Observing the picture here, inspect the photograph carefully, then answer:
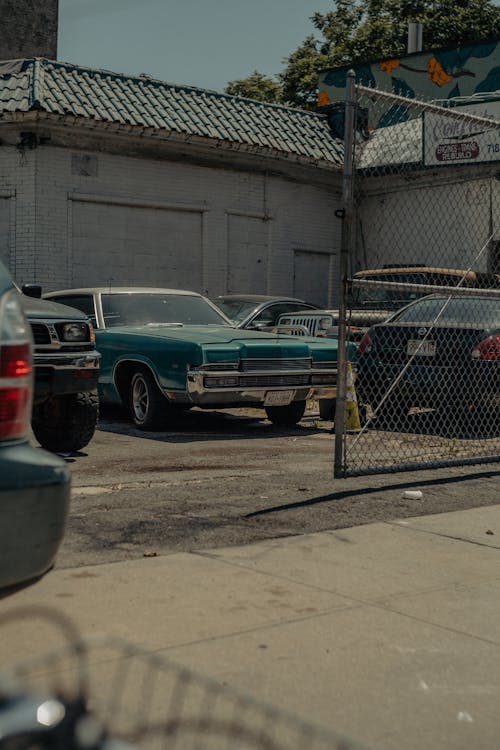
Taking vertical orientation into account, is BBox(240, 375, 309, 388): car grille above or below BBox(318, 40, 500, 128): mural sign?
below

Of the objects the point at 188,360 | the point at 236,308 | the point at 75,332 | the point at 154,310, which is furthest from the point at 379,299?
the point at 75,332

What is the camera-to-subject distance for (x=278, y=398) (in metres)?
10.1

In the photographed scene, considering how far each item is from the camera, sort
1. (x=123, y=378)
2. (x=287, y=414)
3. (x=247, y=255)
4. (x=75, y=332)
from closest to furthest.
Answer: (x=75, y=332) < (x=123, y=378) < (x=287, y=414) < (x=247, y=255)

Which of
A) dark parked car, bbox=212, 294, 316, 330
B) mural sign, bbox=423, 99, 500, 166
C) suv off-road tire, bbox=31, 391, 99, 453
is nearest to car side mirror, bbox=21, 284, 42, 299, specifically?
suv off-road tire, bbox=31, 391, 99, 453

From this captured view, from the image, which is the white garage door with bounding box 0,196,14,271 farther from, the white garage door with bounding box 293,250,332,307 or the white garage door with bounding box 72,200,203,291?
the white garage door with bounding box 293,250,332,307

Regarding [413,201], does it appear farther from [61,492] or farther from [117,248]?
[61,492]

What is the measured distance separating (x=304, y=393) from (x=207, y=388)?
1.16 m

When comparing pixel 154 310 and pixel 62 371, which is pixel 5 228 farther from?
pixel 62 371

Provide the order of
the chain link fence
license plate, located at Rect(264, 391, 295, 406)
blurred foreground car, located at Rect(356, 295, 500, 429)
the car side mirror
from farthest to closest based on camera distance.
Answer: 1. license plate, located at Rect(264, 391, 295, 406)
2. blurred foreground car, located at Rect(356, 295, 500, 429)
3. the car side mirror
4. the chain link fence

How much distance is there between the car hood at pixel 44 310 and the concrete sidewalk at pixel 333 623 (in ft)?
9.44

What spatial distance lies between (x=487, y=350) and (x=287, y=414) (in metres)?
2.45

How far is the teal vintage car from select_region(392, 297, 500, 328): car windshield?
85cm

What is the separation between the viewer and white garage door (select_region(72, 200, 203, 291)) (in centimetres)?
1694

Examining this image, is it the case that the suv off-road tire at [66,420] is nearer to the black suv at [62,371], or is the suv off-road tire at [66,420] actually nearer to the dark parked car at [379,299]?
the black suv at [62,371]
